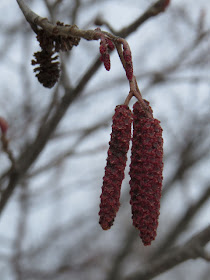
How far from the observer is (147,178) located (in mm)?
877

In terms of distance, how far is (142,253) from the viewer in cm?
709

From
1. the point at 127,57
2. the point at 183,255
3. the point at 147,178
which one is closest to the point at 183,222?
the point at 183,255

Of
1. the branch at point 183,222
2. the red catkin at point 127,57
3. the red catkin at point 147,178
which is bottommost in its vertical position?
the red catkin at point 147,178

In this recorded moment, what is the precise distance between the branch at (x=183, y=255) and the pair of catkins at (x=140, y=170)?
80 centimetres

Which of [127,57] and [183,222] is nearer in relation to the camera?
[127,57]

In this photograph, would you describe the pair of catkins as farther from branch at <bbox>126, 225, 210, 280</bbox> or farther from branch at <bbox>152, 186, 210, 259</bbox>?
branch at <bbox>152, 186, 210, 259</bbox>

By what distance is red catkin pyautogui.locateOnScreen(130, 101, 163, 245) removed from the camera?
2.87ft

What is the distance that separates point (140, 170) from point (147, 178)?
0.02m

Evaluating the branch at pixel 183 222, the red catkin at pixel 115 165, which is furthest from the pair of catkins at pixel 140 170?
the branch at pixel 183 222

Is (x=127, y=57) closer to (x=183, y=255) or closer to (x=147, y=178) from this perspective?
(x=147, y=178)

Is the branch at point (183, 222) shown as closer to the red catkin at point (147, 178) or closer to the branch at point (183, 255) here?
the branch at point (183, 255)

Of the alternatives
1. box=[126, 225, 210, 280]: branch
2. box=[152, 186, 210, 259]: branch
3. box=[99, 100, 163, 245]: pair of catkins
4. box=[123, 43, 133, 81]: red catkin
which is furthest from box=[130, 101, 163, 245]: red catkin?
box=[152, 186, 210, 259]: branch

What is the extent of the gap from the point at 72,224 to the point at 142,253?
3102 millimetres

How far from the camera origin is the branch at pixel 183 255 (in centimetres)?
161
